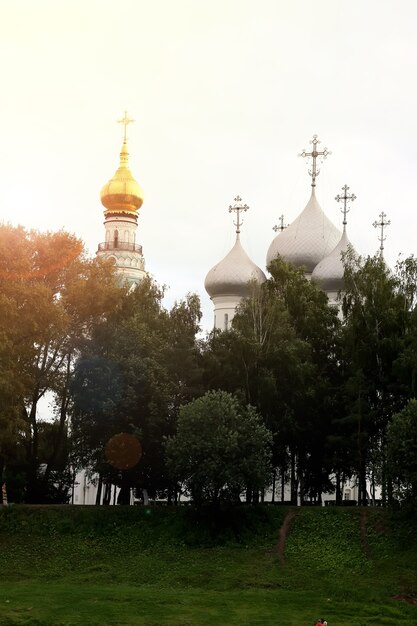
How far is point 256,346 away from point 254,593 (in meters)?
14.3

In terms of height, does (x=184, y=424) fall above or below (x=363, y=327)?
below

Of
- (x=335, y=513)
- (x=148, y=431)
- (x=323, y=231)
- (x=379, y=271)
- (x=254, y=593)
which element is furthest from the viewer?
(x=323, y=231)

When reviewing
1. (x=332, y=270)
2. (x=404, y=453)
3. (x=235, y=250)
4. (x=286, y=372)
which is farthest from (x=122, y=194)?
(x=404, y=453)

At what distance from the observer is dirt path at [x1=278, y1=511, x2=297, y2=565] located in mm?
35812

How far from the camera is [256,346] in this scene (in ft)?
142

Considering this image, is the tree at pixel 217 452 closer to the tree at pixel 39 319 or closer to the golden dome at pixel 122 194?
the tree at pixel 39 319

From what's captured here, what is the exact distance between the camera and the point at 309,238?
200 feet

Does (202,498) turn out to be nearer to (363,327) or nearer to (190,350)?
(190,350)

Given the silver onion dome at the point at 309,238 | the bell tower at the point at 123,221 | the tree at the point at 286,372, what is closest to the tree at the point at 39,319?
the tree at the point at 286,372

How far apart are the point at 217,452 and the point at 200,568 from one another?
487 cm

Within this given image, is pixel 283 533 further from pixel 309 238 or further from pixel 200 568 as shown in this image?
pixel 309 238

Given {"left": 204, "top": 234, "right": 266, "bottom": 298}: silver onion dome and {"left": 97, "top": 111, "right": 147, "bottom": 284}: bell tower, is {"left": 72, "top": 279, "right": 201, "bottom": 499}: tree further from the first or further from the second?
{"left": 97, "top": 111, "right": 147, "bottom": 284}: bell tower

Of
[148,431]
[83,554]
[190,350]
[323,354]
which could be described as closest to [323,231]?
[323,354]

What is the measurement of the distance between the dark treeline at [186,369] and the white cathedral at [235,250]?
1148 centimetres
